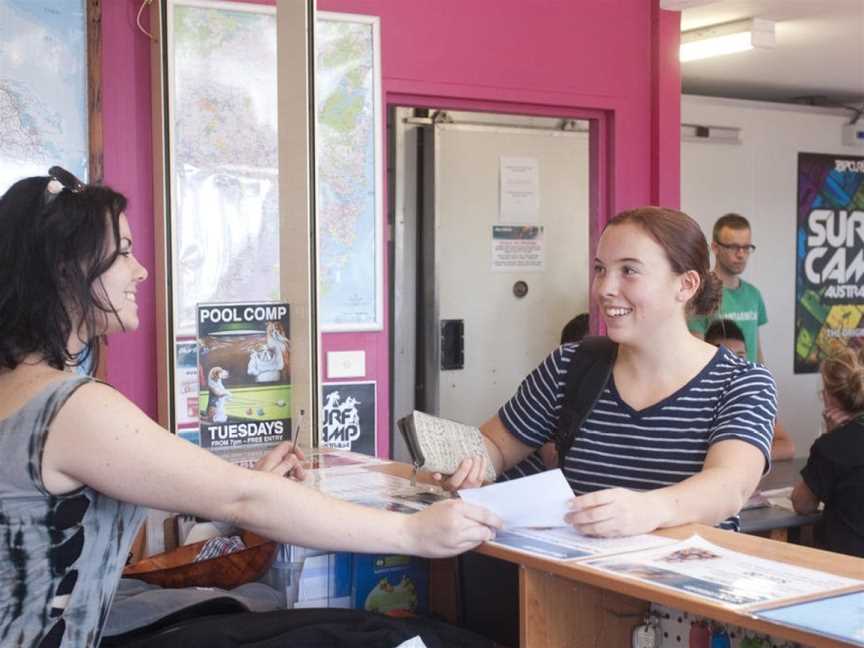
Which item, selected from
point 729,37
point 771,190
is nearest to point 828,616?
point 729,37

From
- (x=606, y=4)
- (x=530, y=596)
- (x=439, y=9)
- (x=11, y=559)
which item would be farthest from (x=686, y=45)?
(x=11, y=559)

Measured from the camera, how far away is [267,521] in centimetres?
180

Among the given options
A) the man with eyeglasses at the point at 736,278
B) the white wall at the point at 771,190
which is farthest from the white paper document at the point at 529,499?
the white wall at the point at 771,190

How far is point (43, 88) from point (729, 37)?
3.61m

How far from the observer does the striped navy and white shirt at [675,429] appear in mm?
2328

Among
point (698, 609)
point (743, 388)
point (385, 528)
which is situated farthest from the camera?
point (743, 388)

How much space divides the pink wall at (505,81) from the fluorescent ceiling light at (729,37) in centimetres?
68

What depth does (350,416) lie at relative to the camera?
4.72 m

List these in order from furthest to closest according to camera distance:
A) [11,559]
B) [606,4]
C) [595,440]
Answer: [606,4]
[595,440]
[11,559]

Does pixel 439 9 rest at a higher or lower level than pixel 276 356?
higher

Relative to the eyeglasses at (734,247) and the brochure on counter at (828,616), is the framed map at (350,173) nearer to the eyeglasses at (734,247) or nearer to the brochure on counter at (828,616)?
the eyeglasses at (734,247)

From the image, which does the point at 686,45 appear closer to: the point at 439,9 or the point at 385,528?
the point at 439,9

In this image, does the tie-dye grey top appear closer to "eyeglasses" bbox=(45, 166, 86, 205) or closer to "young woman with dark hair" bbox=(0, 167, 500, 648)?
"young woman with dark hair" bbox=(0, 167, 500, 648)

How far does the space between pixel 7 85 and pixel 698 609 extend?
325cm
